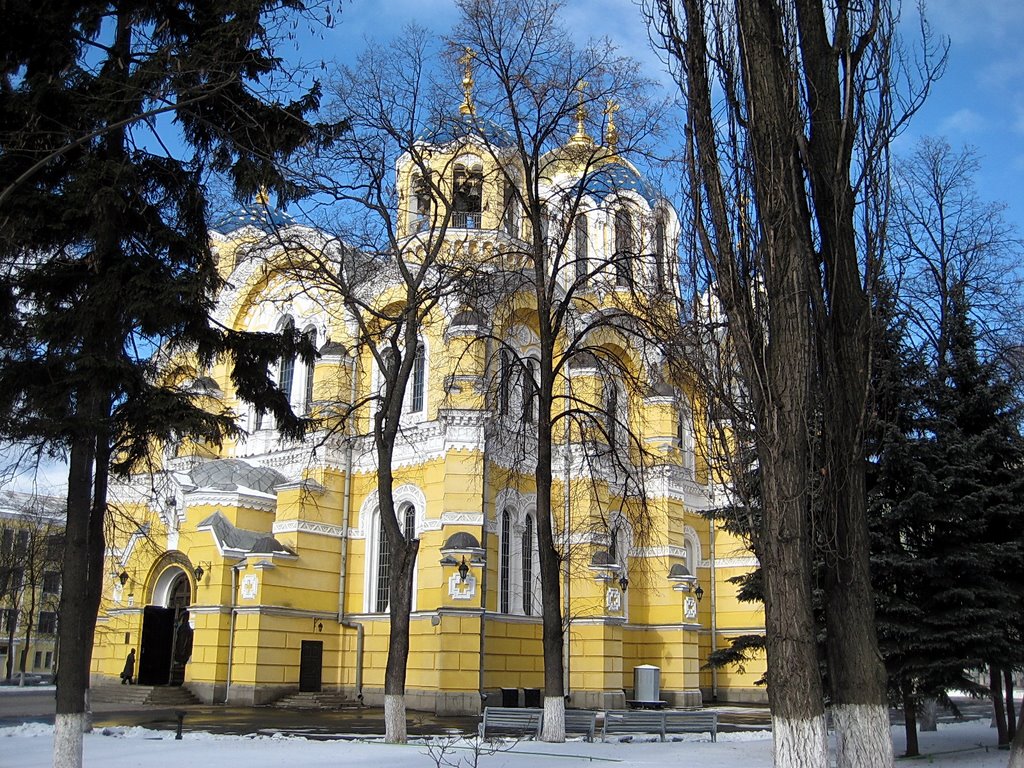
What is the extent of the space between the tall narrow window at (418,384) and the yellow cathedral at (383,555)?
6cm

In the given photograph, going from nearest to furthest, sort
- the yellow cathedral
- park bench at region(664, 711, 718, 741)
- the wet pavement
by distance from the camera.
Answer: park bench at region(664, 711, 718, 741)
the wet pavement
the yellow cathedral

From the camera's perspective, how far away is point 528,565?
26.0 meters

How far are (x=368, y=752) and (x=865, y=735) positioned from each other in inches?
281

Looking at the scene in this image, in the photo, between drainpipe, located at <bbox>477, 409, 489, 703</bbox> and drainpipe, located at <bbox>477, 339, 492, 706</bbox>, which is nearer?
drainpipe, located at <bbox>477, 339, 492, 706</bbox>

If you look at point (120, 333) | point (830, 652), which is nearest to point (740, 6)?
point (830, 652)

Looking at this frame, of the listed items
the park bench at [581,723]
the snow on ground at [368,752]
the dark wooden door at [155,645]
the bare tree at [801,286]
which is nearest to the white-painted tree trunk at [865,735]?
the bare tree at [801,286]

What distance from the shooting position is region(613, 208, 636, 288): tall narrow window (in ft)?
54.4

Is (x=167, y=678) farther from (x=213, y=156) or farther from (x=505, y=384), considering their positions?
(x=213, y=156)

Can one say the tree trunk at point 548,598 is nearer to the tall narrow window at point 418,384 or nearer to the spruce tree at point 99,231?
the spruce tree at point 99,231

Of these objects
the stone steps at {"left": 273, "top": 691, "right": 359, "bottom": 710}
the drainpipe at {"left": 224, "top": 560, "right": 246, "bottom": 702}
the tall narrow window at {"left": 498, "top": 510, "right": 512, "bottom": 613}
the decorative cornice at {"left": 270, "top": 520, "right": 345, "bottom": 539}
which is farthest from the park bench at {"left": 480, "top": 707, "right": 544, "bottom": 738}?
the decorative cornice at {"left": 270, "top": 520, "right": 345, "bottom": 539}

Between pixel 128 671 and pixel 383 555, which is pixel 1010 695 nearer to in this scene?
pixel 383 555

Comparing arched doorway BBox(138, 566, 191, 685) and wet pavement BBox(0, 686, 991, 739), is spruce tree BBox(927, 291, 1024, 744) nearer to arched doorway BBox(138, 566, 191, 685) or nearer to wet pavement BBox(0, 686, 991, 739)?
wet pavement BBox(0, 686, 991, 739)

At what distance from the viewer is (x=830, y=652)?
31.7 feet

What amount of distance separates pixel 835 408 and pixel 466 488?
1475 centimetres
